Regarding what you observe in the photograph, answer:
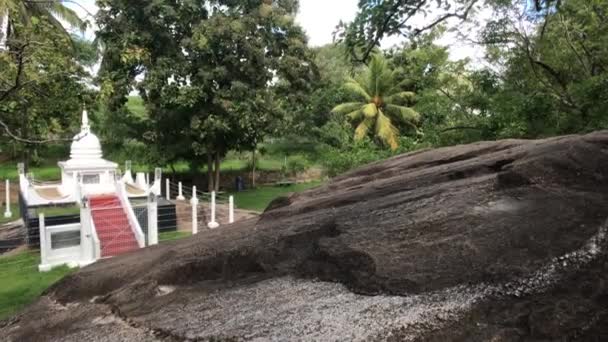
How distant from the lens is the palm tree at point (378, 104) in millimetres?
23375

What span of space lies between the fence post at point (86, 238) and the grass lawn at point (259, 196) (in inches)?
314

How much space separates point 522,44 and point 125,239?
11.1 m

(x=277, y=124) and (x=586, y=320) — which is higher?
(x=277, y=124)

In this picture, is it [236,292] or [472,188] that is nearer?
[236,292]

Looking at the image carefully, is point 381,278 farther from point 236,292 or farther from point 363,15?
point 363,15

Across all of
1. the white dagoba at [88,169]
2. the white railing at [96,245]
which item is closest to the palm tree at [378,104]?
the white dagoba at [88,169]

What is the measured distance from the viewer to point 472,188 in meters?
3.68

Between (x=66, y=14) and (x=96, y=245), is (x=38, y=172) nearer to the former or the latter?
(x=66, y=14)

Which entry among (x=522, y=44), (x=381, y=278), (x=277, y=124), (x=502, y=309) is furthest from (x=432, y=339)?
(x=277, y=124)

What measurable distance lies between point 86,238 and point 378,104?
56.2ft

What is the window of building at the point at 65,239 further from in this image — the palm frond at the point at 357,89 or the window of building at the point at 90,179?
the palm frond at the point at 357,89

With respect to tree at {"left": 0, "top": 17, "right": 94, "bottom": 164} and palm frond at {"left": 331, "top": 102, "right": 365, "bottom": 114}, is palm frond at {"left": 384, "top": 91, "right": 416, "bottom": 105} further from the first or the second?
tree at {"left": 0, "top": 17, "right": 94, "bottom": 164}

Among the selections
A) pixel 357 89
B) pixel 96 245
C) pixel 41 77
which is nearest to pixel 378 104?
pixel 357 89

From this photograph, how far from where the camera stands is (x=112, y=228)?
1236cm
